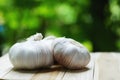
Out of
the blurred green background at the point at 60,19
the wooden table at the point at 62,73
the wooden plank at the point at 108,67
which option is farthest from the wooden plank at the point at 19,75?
the blurred green background at the point at 60,19

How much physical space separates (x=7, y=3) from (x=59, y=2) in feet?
1.72

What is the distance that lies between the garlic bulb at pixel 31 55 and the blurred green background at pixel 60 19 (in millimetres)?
2055

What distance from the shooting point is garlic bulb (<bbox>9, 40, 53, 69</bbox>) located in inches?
44.2

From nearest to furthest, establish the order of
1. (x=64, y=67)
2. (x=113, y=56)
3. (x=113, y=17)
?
(x=64, y=67) < (x=113, y=56) < (x=113, y=17)

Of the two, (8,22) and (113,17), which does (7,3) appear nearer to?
(8,22)

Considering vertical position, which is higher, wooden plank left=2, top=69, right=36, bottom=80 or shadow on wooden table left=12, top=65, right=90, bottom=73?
wooden plank left=2, top=69, right=36, bottom=80

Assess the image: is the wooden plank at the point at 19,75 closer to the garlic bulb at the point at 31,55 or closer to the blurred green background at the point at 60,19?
the garlic bulb at the point at 31,55

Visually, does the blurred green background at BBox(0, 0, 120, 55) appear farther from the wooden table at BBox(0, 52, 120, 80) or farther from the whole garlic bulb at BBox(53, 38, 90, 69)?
the whole garlic bulb at BBox(53, 38, 90, 69)

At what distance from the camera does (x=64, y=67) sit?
47.1 inches

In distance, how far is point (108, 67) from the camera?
129cm

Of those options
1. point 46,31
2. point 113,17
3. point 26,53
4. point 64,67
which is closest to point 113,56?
point 64,67

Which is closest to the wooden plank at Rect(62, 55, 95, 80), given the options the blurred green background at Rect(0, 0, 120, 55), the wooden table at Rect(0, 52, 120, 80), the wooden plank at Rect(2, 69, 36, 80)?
the wooden table at Rect(0, 52, 120, 80)

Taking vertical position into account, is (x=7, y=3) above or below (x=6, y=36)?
above

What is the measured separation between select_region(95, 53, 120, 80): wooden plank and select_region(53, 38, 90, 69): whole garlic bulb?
7cm
